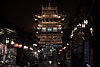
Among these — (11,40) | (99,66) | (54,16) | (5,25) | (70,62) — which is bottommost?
(70,62)

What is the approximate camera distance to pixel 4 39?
16.8 m

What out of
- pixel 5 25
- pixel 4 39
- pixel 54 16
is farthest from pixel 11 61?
pixel 54 16

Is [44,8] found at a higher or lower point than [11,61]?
higher

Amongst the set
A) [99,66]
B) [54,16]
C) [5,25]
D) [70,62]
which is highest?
[54,16]

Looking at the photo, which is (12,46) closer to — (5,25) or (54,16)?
(5,25)

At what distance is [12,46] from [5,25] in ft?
20.4

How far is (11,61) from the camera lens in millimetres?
19109

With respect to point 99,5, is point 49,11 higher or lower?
higher

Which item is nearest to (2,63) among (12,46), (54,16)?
(12,46)

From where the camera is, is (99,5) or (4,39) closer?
(99,5)

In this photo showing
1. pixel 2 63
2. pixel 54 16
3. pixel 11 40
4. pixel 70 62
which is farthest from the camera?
pixel 70 62

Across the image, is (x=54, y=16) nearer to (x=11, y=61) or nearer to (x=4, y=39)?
(x=4, y=39)

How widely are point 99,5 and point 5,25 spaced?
9.52m

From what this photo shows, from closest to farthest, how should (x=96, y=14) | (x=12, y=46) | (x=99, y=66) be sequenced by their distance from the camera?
(x=99, y=66)
(x=96, y=14)
(x=12, y=46)
